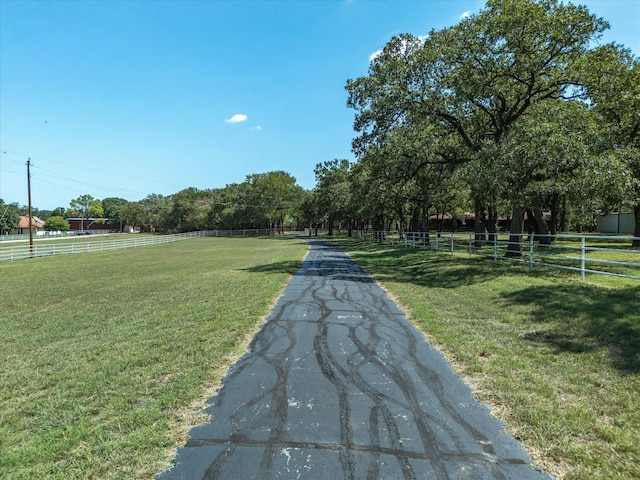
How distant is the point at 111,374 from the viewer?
427 cm

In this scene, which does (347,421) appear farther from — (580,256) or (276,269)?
(580,256)

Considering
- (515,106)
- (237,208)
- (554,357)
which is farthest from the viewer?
(237,208)

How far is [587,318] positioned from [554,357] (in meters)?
1.97

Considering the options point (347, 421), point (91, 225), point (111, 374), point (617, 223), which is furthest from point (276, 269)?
point (91, 225)

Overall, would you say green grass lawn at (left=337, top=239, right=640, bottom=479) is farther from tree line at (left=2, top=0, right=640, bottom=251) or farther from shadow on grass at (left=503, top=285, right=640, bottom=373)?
tree line at (left=2, top=0, right=640, bottom=251)

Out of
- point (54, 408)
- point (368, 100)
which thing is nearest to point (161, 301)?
point (54, 408)

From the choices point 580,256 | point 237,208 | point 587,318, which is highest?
point 237,208

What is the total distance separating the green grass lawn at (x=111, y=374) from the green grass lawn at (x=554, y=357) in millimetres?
2764

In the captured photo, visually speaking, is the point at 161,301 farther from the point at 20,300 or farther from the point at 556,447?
the point at 556,447

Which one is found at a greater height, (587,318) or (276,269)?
Result: (587,318)

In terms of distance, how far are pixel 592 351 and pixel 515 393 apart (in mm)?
1853

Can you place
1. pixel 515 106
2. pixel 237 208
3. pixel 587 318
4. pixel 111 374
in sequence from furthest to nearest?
pixel 237 208 → pixel 515 106 → pixel 587 318 → pixel 111 374

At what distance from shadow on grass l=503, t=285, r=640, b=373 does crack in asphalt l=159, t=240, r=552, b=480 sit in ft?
6.26

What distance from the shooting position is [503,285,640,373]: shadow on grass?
187 inches
